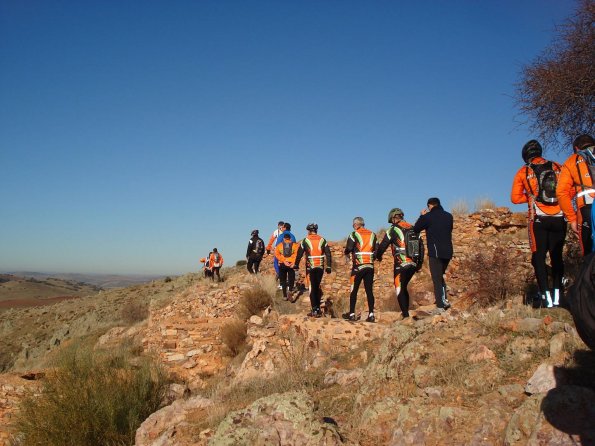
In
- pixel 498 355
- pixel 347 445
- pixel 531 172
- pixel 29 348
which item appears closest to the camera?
pixel 347 445

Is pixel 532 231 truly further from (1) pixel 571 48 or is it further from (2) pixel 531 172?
(1) pixel 571 48

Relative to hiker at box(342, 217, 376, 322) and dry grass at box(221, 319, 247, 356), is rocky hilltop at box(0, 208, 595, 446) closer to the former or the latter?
hiker at box(342, 217, 376, 322)

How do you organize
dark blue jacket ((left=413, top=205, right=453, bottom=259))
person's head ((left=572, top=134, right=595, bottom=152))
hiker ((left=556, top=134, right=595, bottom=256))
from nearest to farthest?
hiker ((left=556, top=134, right=595, bottom=256)), person's head ((left=572, top=134, right=595, bottom=152)), dark blue jacket ((left=413, top=205, right=453, bottom=259))

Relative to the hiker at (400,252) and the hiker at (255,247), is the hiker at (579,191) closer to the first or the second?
the hiker at (400,252)

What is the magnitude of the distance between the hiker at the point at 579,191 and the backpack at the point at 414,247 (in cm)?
366

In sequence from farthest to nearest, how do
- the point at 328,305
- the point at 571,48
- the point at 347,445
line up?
the point at 328,305, the point at 571,48, the point at 347,445

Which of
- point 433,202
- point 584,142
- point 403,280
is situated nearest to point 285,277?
point 403,280

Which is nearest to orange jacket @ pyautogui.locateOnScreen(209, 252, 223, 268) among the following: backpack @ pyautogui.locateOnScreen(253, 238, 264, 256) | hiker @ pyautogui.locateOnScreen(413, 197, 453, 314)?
backpack @ pyautogui.locateOnScreen(253, 238, 264, 256)

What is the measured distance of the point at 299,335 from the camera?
9.17 m

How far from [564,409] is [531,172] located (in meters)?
3.43

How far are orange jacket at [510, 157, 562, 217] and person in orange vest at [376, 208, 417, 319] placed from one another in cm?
→ 251

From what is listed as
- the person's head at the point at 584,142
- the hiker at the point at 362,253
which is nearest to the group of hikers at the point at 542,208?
the person's head at the point at 584,142

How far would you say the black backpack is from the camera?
100 inches

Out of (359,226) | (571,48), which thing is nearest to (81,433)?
(359,226)
